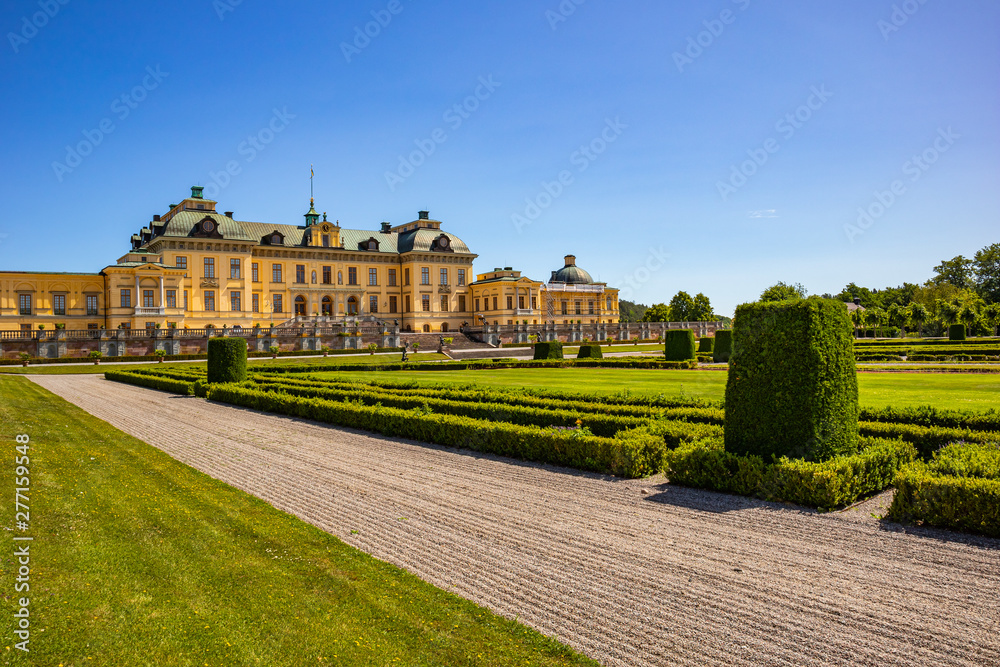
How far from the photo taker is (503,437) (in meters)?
10.7

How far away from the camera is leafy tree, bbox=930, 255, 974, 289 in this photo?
296 ft

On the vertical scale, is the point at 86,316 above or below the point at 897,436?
above

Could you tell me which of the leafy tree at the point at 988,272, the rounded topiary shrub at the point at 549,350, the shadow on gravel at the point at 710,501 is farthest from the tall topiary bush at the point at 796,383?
the leafy tree at the point at 988,272

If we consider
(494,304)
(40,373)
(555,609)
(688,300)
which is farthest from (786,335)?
(688,300)

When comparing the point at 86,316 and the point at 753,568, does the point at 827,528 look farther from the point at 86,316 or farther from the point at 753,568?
the point at 86,316

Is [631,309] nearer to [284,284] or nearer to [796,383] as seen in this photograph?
[284,284]

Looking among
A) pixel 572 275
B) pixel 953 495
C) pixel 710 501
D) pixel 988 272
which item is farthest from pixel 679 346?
pixel 988 272

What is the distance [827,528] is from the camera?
6.64 metres

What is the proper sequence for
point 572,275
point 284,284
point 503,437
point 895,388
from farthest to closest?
point 572,275, point 284,284, point 895,388, point 503,437

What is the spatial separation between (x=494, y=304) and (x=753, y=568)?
2436 inches

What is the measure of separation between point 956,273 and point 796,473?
106 meters

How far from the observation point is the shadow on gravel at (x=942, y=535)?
6023 mm

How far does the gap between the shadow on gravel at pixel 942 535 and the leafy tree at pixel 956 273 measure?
101512mm

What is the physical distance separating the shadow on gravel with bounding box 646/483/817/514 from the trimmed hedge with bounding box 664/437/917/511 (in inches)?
4.5
